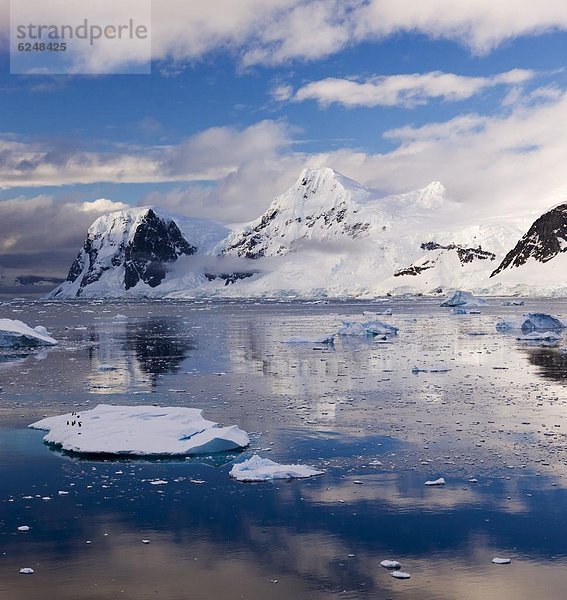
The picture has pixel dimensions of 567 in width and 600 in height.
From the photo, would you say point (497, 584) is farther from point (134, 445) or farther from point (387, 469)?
point (134, 445)

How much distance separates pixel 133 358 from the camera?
37469 mm

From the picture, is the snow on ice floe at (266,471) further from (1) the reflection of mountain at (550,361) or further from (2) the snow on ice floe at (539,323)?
(2) the snow on ice floe at (539,323)

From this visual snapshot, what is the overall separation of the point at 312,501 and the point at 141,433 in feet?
19.5

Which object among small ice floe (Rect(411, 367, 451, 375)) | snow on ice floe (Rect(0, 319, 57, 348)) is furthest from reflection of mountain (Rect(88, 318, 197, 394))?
small ice floe (Rect(411, 367, 451, 375))

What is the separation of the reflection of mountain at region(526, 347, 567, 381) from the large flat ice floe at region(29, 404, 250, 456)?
1552 centimetres

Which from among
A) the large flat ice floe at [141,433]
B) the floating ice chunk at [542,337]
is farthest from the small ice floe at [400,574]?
the floating ice chunk at [542,337]

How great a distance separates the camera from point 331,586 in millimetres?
9555

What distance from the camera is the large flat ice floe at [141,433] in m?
16.5

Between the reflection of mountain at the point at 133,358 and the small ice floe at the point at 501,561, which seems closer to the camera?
the small ice floe at the point at 501,561

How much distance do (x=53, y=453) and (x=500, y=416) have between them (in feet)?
37.9

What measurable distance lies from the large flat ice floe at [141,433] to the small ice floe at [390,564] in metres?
6.90

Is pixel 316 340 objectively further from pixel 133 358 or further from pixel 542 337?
pixel 542 337

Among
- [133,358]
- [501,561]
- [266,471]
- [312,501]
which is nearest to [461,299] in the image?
[133,358]

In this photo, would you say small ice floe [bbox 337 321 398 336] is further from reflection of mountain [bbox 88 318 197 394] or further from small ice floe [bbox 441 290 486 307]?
small ice floe [bbox 441 290 486 307]
